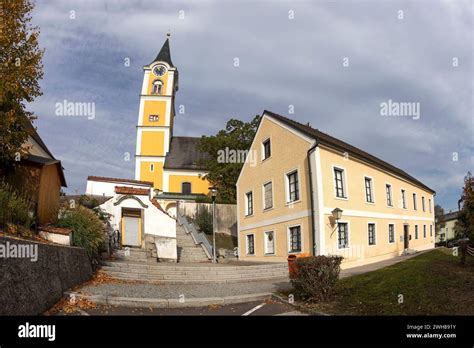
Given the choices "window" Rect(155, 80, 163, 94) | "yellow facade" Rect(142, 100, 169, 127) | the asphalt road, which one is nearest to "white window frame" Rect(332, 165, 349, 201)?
the asphalt road

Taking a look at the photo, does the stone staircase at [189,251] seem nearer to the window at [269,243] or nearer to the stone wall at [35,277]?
the window at [269,243]

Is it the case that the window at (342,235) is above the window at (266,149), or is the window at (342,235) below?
below

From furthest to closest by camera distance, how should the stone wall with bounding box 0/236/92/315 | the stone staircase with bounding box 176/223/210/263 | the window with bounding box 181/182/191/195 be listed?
the window with bounding box 181/182/191/195, the stone staircase with bounding box 176/223/210/263, the stone wall with bounding box 0/236/92/315

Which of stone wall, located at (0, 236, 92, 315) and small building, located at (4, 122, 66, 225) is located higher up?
small building, located at (4, 122, 66, 225)

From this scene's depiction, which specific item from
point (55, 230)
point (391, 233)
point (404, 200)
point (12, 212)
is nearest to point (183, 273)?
point (55, 230)

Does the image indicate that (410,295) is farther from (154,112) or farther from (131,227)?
(154,112)

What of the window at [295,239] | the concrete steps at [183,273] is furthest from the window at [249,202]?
the concrete steps at [183,273]

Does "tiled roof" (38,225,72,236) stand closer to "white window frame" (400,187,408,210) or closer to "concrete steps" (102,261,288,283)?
"concrete steps" (102,261,288,283)

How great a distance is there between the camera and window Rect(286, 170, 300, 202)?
64.1 feet

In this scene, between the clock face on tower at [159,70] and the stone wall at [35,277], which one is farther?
the clock face on tower at [159,70]

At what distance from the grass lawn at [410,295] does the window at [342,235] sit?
23.5ft

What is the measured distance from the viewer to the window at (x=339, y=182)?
19.0 m

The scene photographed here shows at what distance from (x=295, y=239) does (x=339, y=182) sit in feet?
12.9

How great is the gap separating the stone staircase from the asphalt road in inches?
447
